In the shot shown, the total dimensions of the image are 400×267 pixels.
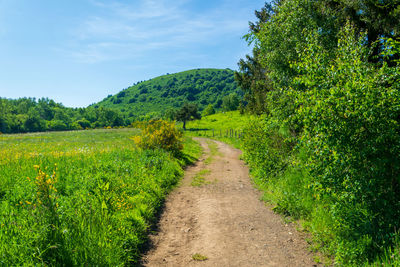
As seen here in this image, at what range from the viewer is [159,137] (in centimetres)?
1772

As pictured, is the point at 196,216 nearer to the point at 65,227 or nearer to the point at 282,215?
the point at 282,215

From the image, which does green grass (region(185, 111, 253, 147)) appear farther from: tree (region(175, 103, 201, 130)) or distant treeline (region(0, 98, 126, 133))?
distant treeline (region(0, 98, 126, 133))

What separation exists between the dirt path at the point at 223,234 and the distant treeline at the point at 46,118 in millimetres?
113774

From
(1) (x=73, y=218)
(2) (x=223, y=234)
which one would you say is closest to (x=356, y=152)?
Answer: (2) (x=223, y=234)

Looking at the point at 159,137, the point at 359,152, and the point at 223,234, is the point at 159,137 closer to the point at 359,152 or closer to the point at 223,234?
the point at 223,234

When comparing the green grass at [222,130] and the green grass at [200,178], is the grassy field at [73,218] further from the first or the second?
the green grass at [222,130]

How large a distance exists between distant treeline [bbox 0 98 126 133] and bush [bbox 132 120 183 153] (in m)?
104

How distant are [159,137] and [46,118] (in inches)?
5855

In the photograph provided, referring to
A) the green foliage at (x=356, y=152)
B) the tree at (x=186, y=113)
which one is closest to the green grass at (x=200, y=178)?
the green foliage at (x=356, y=152)

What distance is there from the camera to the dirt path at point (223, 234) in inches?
219

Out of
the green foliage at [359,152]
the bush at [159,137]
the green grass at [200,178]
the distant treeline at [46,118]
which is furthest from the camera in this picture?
the distant treeline at [46,118]

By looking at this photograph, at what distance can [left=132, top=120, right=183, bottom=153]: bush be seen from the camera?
17594 millimetres

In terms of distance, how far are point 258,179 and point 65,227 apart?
1005cm

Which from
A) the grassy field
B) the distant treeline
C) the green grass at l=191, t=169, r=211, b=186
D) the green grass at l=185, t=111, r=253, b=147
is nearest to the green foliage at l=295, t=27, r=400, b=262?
the grassy field
